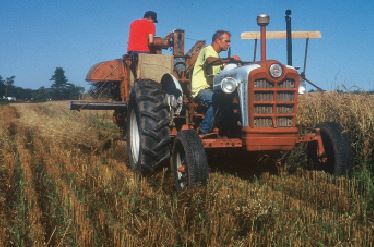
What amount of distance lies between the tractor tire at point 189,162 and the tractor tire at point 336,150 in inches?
70.5

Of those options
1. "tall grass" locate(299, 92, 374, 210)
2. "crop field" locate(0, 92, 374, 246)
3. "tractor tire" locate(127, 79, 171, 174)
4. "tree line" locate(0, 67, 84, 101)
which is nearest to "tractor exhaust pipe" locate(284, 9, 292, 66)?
"tall grass" locate(299, 92, 374, 210)

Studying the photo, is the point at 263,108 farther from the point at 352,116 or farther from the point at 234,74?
the point at 352,116

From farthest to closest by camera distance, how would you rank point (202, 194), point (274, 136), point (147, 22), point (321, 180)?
1. point (147, 22)
2. point (321, 180)
3. point (274, 136)
4. point (202, 194)

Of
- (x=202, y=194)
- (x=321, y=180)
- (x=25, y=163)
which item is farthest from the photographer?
(x=25, y=163)

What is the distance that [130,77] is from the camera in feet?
26.2

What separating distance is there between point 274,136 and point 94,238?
2.64m

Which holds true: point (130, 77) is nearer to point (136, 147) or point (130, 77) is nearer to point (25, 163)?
point (136, 147)

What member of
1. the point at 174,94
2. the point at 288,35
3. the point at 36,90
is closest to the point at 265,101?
the point at 174,94

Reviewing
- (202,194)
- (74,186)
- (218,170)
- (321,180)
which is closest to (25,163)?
(74,186)

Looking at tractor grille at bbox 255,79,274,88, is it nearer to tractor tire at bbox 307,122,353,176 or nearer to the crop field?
tractor tire at bbox 307,122,353,176

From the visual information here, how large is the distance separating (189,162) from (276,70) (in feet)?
5.06

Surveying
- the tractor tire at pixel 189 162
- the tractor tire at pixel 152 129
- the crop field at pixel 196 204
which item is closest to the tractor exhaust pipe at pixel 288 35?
the crop field at pixel 196 204

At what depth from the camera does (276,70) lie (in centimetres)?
512

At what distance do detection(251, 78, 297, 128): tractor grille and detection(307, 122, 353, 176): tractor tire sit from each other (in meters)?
0.60
